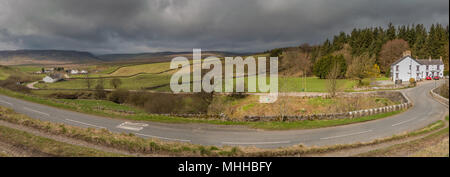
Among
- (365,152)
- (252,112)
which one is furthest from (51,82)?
(365,152)

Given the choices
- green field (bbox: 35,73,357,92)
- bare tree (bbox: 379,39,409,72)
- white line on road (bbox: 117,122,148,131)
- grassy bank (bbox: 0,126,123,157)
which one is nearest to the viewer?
grassy bank (bbox: 0,126,123,157)

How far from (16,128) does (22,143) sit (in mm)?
4391

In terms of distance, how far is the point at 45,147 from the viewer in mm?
9055

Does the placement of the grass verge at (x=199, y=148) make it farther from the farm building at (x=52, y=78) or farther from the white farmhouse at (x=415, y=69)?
the farm building at (x=52, y=78)

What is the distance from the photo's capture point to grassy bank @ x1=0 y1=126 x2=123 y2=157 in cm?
838

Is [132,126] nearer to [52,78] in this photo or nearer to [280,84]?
[280,84]

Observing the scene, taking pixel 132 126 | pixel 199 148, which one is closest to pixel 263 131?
pixel 199 148

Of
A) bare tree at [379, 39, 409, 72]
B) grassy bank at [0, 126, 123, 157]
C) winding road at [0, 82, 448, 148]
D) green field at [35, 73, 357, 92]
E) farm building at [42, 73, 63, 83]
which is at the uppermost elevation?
bare tree at [379, 39, 409, 72]

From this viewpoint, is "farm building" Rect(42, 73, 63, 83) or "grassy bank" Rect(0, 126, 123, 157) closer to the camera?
"grassy bank" Rect(0, 126, 123, 157)

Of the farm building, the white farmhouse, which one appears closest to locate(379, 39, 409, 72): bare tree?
the white farmhouse

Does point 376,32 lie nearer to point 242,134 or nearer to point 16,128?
point 242,134

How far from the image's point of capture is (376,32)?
2581 inches

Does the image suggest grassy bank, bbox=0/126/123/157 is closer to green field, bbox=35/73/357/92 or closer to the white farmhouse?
green field, bbox=35/73/357/92
